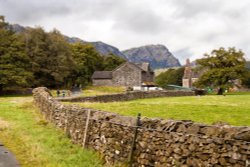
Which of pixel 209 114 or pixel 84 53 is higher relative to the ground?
pixel 84 53

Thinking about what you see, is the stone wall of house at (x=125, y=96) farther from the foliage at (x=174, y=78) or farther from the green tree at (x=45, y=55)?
the foliage at (x=174, y=78)

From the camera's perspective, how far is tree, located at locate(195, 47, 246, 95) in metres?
71.6

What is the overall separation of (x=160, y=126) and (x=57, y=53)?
236 feet

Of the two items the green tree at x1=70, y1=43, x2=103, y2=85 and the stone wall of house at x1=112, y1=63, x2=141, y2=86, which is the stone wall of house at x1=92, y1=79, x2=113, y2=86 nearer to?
the stone wall of house at x1=112, y1=63, x2=141, y2=86

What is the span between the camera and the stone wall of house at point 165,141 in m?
8.83

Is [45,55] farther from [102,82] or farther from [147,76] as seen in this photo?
[147,76]

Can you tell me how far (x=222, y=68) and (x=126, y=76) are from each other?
40785mm

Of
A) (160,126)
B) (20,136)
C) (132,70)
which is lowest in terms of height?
(20,136)

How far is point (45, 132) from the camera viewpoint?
773 inches

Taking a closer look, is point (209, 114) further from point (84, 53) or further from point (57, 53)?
point (84, 53)

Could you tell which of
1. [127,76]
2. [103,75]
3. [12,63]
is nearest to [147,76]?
[127,76]

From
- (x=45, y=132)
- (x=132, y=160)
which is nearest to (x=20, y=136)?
(x=45, y=132)

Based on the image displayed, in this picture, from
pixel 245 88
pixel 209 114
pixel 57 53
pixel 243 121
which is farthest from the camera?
pixel 245 88

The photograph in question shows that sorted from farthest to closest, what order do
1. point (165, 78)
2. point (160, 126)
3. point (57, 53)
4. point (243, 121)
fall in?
point (165, 78) → point (57, 53) → point (243, 121) → point (160, 126)
